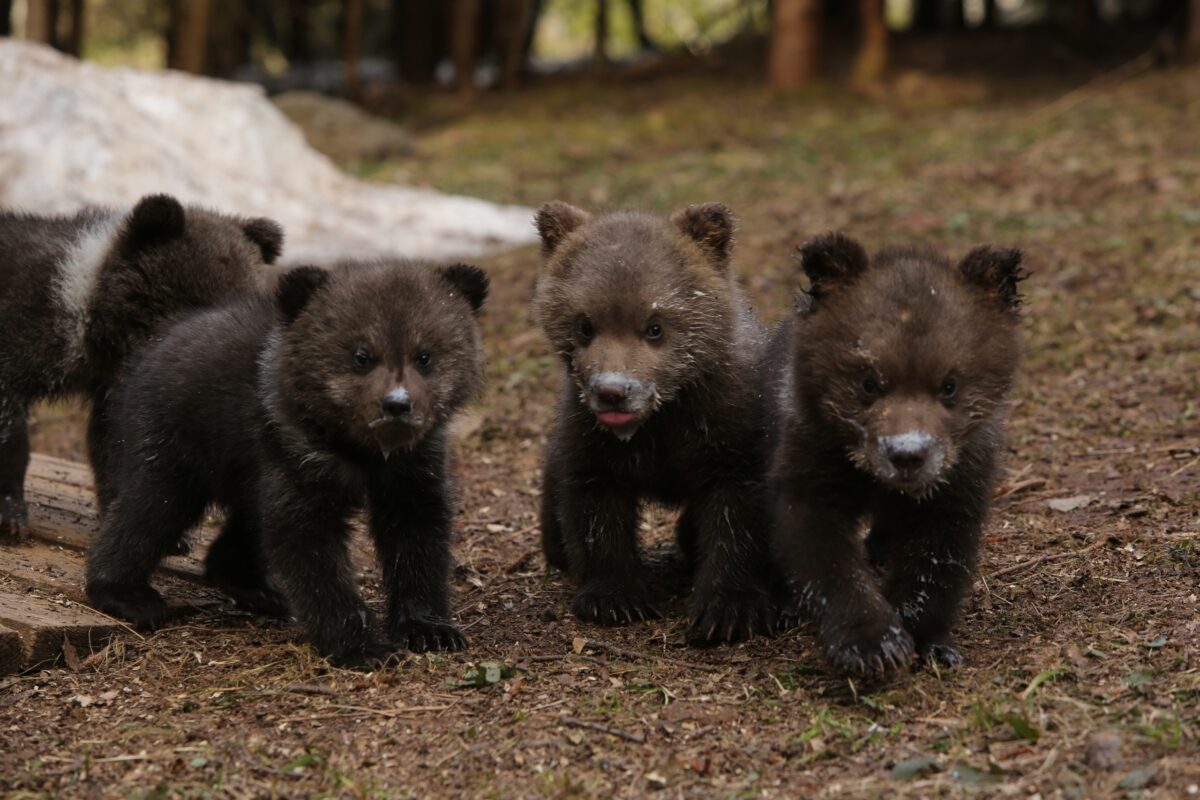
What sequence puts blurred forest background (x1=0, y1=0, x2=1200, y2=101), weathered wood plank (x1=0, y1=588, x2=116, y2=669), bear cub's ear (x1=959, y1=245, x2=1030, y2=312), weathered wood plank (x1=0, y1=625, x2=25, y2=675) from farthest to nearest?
1. blurred forest background (x1=0, y1=0, x2=1200, y2=101)
2. weathered wood plank (x1=0, y1=588, x2=116, y2=669)
3. weathered wood plank (x1=0, y1=625, x2=25, y2=675)
4. bear cub's ear (x1=959, y1=245, x2=1030, y2=312)

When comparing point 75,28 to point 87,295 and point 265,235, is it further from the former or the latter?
point 87,295

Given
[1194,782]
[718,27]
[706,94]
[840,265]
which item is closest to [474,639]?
[840,265]

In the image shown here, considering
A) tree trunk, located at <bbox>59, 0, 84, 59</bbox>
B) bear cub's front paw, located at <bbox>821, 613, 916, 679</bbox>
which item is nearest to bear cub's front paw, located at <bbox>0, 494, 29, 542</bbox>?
bear cub's front paw, located at <bbox>821, 613, 916, 679</bbox>

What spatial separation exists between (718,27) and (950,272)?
3554cm

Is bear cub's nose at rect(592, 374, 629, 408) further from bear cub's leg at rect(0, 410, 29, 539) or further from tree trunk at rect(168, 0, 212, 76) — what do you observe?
tree trunk at rect(168, 0, 212, 76)

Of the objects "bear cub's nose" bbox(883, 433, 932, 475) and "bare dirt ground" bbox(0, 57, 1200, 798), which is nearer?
"bare dirt ground" bbox(0, 57, 1200, 798)

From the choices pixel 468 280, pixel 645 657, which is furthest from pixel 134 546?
pixel 645 657

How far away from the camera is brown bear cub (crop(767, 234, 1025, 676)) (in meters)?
5.03

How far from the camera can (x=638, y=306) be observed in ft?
19.9

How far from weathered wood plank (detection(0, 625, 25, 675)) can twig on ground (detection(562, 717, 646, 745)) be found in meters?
2.36

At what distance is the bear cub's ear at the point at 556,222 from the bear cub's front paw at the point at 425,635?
1867 millimetres

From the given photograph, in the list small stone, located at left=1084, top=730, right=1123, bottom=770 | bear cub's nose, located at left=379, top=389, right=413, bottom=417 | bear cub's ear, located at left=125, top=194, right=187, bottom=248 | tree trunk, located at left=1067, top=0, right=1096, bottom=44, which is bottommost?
small stone, located at left=1084, top=730, right=1123, bottom=770

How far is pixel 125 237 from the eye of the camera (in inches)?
276

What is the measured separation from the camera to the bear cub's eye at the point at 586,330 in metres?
6.11
